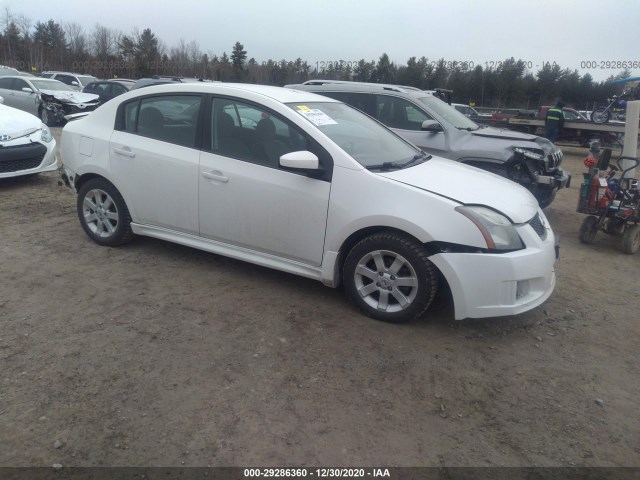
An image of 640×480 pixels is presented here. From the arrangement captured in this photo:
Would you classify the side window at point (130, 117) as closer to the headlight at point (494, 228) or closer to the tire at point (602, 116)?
the headlight at point (494, 228)

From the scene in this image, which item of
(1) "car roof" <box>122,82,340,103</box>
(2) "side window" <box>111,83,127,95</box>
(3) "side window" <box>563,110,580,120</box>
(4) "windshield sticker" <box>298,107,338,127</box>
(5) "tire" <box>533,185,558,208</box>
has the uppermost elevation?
(3) "side window" <box>563,110,580,120</box>

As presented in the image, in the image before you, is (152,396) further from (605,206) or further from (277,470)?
(605,206)

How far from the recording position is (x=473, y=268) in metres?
3.49

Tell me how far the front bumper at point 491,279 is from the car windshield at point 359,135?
104 cm

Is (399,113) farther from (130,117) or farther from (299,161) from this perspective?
(299,161)

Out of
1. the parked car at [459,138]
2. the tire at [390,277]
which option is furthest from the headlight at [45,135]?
the tire at [390,277]

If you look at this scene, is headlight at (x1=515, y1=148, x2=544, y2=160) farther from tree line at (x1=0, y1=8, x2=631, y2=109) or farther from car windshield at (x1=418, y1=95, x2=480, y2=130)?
tree line at (x1=0, y1=8, x2=631, y2=109)

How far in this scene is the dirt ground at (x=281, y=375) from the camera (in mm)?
2592

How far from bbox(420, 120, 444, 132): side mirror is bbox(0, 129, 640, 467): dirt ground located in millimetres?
3239

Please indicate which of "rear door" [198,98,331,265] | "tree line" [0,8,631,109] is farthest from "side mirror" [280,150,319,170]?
"tree line" [0,8,631,109]

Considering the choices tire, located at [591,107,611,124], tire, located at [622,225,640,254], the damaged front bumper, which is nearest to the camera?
tire, located at [622,225,640,254]

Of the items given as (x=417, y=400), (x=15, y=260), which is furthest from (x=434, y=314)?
(x=15, y=260)

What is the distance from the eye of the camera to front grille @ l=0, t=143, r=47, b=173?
23.6 ft

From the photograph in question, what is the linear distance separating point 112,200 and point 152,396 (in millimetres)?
2616
